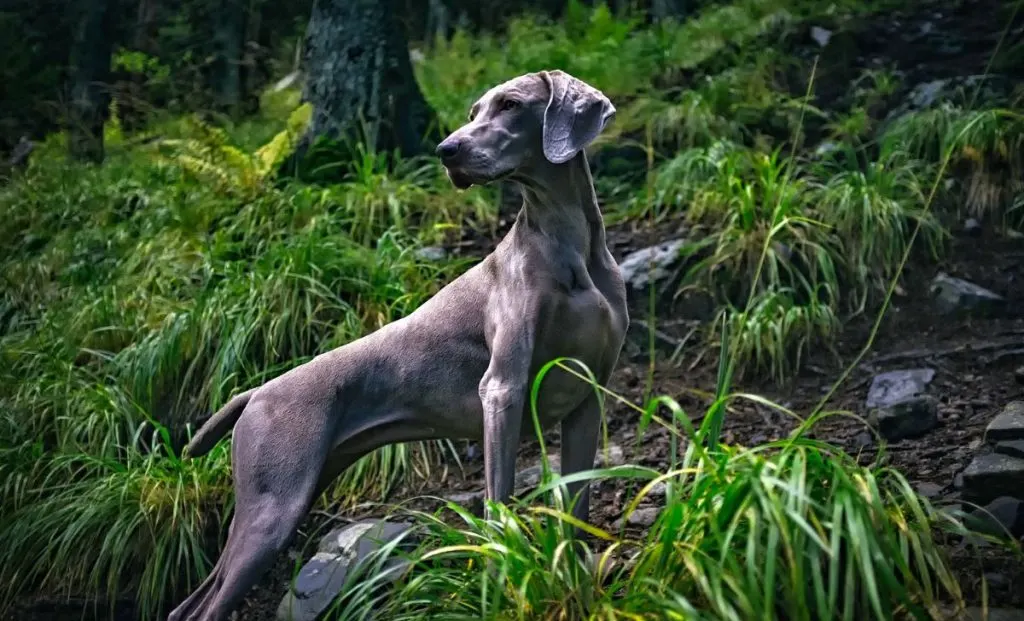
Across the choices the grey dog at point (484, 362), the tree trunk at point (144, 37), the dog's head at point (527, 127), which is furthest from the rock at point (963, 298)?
the tree trunk at point (144, 37)

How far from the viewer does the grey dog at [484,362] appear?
328 cm

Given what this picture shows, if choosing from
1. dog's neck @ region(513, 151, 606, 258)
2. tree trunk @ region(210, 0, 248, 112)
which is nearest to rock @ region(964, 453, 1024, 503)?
dog's neck @ region(513, 151, 606, 258)

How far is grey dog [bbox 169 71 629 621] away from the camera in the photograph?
3.28 m

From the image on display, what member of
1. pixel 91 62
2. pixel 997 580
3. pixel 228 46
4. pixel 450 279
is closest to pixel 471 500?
pixel 450 279

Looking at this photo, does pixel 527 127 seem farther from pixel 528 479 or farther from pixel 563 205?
pixel 528 479

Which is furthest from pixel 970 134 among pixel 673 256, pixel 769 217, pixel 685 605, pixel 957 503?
pixel 685 605

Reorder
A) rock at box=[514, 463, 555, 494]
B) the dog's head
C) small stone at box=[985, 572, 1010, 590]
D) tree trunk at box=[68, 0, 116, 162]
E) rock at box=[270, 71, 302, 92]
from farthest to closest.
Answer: rock at box=[270, 71, 302, 92]
tree trunk at box=[68, 0, 116, 162]
rock at box=[514, 463, 555, 494]
the dog's head
small stone at box=[985, 572, 1010, 590]

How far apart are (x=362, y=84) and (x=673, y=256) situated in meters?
2.68

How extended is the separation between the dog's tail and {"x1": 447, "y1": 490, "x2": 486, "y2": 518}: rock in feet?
4.38

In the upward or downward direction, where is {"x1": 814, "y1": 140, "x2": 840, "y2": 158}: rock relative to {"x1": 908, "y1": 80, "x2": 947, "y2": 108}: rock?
downward

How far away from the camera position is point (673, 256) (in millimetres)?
6152

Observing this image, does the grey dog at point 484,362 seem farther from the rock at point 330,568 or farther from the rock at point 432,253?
the rock at point 432,253

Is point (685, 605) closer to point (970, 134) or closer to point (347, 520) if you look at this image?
point (347, 520)

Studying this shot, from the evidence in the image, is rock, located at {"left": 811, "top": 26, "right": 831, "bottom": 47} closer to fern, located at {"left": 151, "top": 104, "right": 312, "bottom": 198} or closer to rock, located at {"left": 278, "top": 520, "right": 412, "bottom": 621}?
fern, located at {"left": 151, "top": 104, "right": 312, "bottom": 198}
